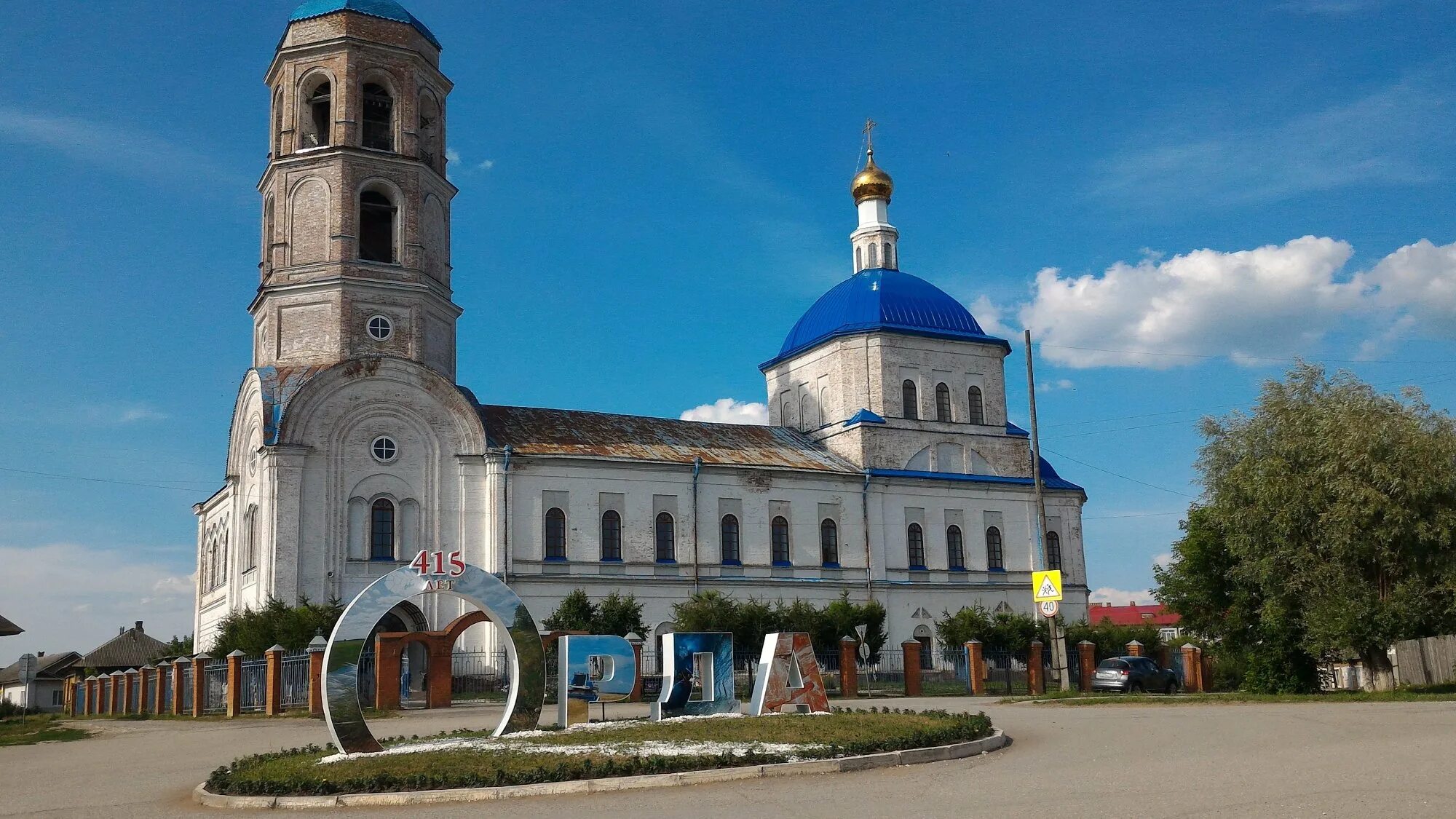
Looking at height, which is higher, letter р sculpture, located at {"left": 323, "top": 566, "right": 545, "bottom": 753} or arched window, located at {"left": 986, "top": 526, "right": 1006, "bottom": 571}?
arched window, located at {"left": 986, "top": 526, "right": 1006, "bottom": 571}

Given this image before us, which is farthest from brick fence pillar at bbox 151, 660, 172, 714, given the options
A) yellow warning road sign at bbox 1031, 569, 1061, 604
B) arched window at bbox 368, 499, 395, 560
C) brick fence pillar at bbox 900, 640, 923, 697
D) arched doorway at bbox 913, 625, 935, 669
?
arched doorway at bbox 913, 625, 935, 669

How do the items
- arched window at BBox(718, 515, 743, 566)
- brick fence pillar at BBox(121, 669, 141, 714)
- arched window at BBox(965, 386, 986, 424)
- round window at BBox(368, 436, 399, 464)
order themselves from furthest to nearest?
arched window at BBox(965, 386, 986, 424) → arched window at BBox(718, 515, 743, 566) → round window at BBox(368, 436, 399, 464) → brick fence pillar at BBox(121, 669, 141, 714)

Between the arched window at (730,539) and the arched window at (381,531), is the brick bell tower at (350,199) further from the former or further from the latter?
the arched window at (730,539)

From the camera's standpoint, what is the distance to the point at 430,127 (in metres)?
35.8

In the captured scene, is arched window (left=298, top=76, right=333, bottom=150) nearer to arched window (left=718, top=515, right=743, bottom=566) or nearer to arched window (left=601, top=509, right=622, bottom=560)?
arched window (left=601, top=509, right=622, bottom=560)

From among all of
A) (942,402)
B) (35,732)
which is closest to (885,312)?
(942,402)

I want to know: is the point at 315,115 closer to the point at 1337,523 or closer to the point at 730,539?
the point at 730,539

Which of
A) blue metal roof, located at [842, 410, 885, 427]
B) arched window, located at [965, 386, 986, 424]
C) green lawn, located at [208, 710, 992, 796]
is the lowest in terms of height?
green lawn, located at [208, 710, 992, 796]

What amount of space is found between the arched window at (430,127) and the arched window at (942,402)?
58.4ft

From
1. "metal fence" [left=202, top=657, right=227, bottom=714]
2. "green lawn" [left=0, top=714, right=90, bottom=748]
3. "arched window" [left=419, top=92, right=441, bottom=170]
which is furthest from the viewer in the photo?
"arched window" [left=419, top=92, right=441, bottom=170]

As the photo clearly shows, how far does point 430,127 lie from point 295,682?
54.0 feet

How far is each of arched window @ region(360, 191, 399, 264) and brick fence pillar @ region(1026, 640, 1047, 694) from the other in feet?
62.7

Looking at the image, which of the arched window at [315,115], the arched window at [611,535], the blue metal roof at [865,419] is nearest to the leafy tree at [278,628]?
the arched window at [611,535]

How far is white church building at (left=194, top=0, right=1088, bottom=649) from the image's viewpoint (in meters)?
32.3
